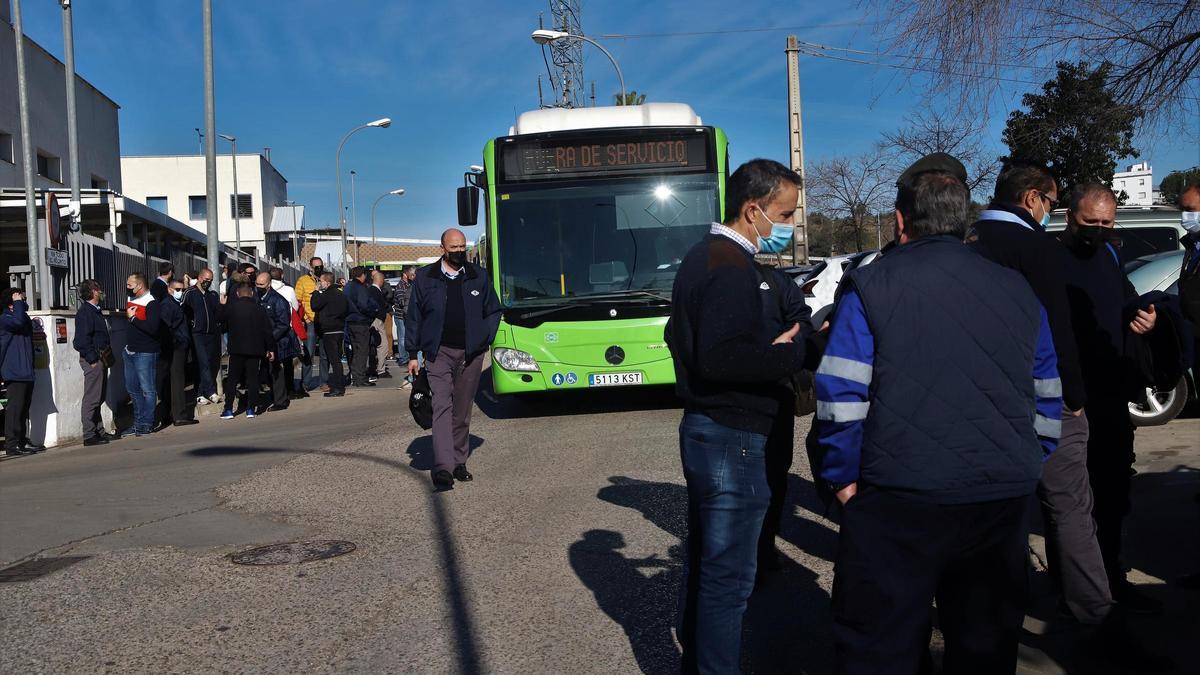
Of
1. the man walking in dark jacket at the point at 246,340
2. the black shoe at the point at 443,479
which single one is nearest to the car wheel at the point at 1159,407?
the black shoe at the point at 443,479

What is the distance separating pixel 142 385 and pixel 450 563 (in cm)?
914

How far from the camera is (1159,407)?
980 cm

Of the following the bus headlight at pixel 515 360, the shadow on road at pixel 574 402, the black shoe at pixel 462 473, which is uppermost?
the bus headlight at pixel 515 360

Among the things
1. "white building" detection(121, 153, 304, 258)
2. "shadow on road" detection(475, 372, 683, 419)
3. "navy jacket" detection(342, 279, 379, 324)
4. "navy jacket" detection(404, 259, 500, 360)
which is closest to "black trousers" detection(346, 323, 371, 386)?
"navy jacket" detection(342, 279, 379, 324)

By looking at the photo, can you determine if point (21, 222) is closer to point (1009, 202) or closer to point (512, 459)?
point (512, 459)

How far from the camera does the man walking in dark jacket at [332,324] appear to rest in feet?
55.0

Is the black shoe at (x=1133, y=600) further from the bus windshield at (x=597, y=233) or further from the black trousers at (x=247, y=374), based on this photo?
the black trousers at (x=247, y=374)

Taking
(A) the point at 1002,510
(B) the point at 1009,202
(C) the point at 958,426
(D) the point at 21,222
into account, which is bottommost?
(A) the point at 1002,510

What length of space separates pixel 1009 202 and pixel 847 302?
1822 mm

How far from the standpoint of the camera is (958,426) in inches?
117

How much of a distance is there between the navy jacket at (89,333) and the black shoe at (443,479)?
6.79 metres

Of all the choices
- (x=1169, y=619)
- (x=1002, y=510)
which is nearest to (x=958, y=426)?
(x=1002, y=510)

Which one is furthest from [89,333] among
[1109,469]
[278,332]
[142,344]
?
[1109,469]

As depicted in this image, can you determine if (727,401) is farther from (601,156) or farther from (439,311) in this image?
(601,156)
